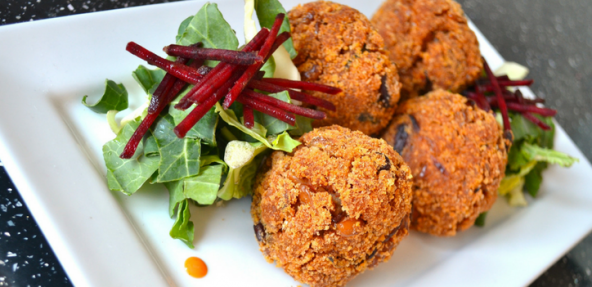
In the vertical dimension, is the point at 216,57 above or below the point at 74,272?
above

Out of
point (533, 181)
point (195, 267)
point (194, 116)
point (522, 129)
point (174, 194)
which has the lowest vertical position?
point (533, 181)

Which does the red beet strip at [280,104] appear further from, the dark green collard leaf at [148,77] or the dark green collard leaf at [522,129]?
the dark green collard leaf at [522,129]

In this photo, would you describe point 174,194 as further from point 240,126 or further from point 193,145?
point 240,126

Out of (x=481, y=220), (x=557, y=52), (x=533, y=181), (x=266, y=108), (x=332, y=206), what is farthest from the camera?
(x=557, y=52)

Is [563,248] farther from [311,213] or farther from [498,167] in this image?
[311,213]

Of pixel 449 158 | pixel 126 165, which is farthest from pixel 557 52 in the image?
pixel 126 165

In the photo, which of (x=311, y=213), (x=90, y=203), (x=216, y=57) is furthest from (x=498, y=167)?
(x=90, y=203)

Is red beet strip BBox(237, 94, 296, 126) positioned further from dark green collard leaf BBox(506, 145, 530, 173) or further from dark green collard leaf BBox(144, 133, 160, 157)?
dark green collard leaf BBox(506, 145, 530, 173)
